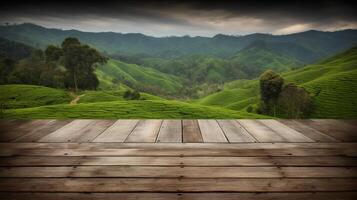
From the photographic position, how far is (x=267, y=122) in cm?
489

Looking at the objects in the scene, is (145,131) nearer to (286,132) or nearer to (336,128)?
(286,132)

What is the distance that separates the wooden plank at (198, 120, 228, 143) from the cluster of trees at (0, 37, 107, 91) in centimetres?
5752

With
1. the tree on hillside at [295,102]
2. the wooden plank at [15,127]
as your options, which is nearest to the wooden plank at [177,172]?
the wooden plank at [15,127]

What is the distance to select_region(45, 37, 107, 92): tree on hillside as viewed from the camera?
59.0 meters

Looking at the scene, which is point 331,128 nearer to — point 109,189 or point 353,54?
point 109,189

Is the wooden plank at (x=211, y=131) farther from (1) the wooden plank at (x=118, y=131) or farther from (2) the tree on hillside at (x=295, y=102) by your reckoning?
(2) the tree on hillside at (x=295, y=102)

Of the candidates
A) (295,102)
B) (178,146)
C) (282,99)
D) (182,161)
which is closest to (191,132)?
(178,146)

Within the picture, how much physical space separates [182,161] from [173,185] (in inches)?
22.7

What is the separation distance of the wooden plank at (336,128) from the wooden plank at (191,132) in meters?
1.86

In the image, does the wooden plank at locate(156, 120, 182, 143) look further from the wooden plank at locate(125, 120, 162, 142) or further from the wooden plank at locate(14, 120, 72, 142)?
the wooden plank at locate(14, 120, 72, 142)

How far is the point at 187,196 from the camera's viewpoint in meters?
2.17

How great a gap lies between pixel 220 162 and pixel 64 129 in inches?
102

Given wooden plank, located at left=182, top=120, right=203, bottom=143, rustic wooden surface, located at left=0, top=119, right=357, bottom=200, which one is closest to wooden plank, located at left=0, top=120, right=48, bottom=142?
rustic wooden surface, located at left=0, top=119, right=357, bottom=200

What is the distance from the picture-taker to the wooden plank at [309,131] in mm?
3805
